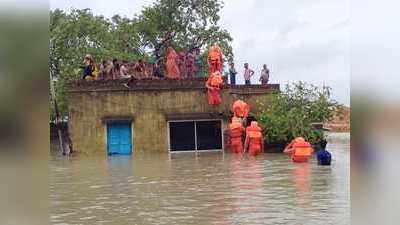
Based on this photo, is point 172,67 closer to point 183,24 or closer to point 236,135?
point 236,135

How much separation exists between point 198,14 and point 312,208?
65.6 ft

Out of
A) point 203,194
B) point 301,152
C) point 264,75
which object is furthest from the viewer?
point 264,75

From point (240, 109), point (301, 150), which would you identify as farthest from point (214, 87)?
point (301, 150)

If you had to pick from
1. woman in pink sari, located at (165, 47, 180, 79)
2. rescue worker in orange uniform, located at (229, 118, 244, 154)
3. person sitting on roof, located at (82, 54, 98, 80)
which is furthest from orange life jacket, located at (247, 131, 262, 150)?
person sitting on roof, located at (82, 54, 98, 80)

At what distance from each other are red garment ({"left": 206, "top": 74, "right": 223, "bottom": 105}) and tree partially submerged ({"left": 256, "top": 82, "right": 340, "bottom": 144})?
5.37 feet

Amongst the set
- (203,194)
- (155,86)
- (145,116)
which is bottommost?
(203,194)

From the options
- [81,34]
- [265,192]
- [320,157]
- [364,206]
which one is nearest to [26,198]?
[364,206]

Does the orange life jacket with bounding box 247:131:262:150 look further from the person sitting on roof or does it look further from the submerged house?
the person sitting on roof

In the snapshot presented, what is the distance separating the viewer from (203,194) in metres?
7.50

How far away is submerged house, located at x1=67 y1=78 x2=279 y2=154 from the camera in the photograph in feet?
57.5

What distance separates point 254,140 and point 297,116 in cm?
134

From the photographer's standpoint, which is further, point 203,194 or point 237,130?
point 237,130

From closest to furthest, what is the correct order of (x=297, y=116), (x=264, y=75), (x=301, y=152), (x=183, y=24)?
(x=301, y=152), (x=297, y=116), (x=264, y=75), (x=183, y=24)

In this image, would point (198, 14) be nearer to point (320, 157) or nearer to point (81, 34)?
point (81, 34)
